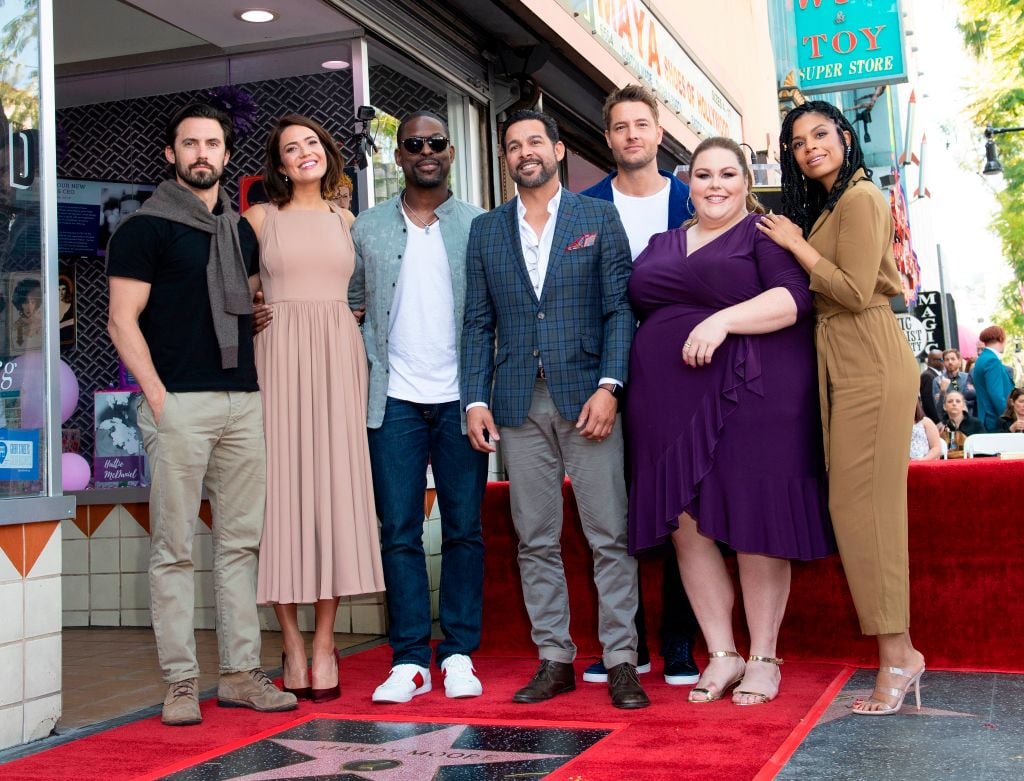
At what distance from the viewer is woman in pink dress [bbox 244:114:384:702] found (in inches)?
155

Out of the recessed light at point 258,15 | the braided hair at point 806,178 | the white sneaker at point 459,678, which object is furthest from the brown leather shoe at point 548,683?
the recessed light at point 258,15

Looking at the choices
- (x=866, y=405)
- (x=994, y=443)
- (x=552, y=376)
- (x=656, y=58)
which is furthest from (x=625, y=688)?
(x=656, y=58)

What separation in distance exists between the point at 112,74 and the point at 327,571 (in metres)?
A: 4.30

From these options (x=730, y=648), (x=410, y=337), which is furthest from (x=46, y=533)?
(x=730, y=648)

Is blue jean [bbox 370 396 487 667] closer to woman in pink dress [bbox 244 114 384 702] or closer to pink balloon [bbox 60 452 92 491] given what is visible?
woman in pink dress [bbox 244 114 384 702]

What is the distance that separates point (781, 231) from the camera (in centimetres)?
370

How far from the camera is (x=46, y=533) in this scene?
11.9ft

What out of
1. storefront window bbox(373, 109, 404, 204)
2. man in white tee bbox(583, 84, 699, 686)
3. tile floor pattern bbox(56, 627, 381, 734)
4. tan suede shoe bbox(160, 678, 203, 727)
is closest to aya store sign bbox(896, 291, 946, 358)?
storefront window bbox(373, 109, 404, 204)

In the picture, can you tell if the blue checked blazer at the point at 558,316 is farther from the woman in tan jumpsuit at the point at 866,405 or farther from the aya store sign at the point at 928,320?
the aya store sign at the point at 928,320

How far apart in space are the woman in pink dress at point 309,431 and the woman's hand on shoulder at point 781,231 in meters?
1.45

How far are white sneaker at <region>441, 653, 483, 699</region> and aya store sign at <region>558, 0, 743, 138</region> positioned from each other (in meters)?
4.29

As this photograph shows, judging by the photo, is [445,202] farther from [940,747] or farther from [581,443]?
[940,747]

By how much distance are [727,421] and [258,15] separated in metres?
3.57

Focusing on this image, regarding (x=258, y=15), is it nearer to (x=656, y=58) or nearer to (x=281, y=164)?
(x=281, y=164)
